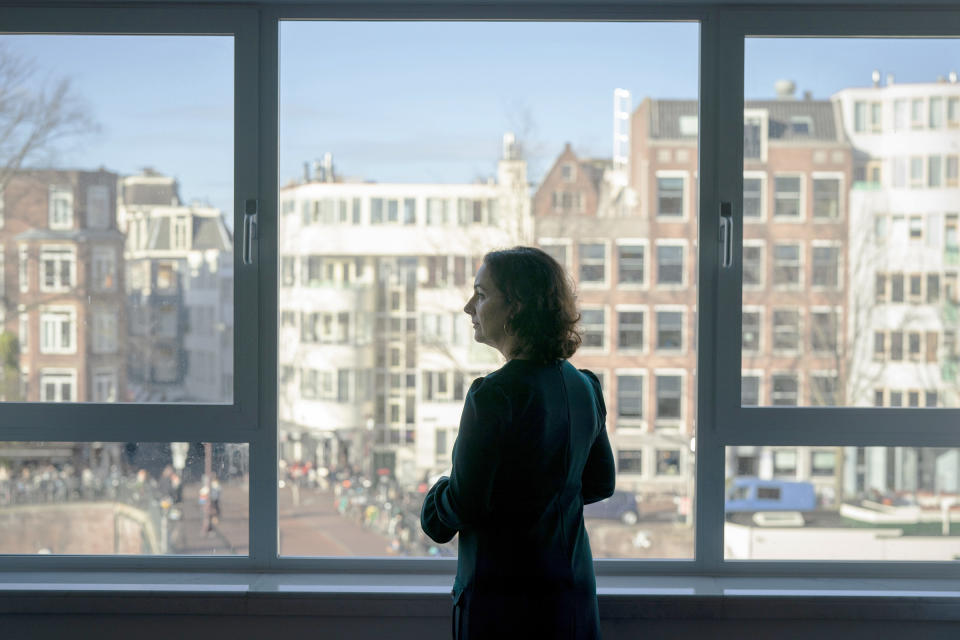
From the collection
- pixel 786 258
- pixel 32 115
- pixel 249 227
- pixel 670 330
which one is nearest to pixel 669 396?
pixel 670 330

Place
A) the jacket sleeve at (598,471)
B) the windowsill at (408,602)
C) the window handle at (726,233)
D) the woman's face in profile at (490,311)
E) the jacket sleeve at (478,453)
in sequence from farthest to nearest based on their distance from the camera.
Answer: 1. the window handle at (726,233)
2. the windowsill at (408,602)
3. the jacket sleeve at (598,471)
4. the woman's face in profile at (490,311)
5. the jacket sleeve at (478,453)

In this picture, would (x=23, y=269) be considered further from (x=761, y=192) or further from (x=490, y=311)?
(x=761, y=192)

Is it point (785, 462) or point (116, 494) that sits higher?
point (785, 462)

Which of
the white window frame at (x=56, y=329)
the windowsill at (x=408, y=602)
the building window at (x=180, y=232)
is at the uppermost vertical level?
the building window at (x=180, y=232)

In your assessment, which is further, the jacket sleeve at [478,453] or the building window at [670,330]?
the building window at [670,330]

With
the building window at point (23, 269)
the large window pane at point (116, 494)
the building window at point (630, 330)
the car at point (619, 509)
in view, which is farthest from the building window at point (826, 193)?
the building window at point (23, 269)

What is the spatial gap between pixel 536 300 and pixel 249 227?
1.05 metres

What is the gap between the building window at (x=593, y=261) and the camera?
7.54 feet

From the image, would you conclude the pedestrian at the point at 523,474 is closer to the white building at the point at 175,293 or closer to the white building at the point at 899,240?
the white building at the point at 175,293

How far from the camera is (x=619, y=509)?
2320mm

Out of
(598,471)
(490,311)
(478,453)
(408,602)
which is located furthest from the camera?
(408,602)

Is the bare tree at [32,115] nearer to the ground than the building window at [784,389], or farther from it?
farther from it

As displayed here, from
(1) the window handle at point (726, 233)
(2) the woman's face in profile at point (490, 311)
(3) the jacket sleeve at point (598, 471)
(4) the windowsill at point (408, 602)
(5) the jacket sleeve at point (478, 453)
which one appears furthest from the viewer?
(1) the window handle at point (726, 233)

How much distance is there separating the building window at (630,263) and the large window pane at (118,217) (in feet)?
3.61
